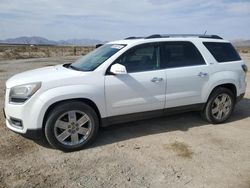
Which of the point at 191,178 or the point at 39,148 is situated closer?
the point at 191,178

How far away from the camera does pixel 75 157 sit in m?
4.54

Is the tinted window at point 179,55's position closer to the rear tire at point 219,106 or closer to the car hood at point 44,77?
the rear tire at point 219,106

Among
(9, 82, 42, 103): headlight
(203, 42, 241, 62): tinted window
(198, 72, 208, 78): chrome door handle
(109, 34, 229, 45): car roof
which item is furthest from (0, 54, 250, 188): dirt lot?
(109, 34, 229, 45): car roof

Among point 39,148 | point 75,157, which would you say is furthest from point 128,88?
point 39,148

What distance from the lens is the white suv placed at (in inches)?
179

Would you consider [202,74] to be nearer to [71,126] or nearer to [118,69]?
[118,69]

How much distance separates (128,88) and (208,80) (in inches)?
71.6

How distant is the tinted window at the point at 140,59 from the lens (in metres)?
5.15

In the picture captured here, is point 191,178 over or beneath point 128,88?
beneath

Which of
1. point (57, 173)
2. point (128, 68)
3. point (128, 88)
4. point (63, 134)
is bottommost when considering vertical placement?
point (57, 173)

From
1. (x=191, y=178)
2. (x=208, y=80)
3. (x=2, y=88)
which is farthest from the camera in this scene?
(x=2, y=88)

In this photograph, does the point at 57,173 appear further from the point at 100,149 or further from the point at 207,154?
the point at 207,154

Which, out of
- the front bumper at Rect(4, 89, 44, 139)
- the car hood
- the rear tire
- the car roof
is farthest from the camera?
the rear tire

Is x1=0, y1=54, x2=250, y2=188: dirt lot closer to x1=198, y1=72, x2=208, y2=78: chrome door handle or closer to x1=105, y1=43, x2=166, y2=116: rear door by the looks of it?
x1=105, y1=43, x2=166, y2=116: rear door
